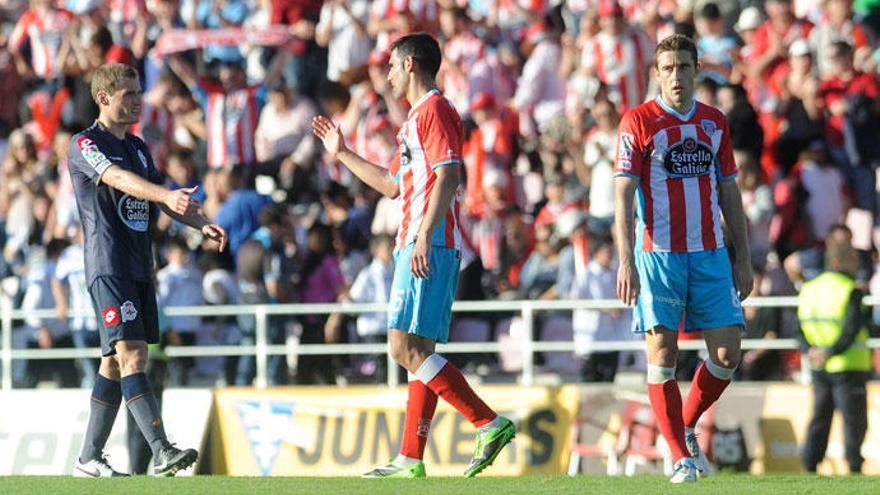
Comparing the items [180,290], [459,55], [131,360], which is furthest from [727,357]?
[459,55]

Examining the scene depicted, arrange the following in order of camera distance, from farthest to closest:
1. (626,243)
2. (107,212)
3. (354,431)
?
(354,431)
(107,212)
(626,243)

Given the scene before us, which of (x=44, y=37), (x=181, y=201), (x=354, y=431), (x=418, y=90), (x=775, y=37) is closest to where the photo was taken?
(x=181, y=201)

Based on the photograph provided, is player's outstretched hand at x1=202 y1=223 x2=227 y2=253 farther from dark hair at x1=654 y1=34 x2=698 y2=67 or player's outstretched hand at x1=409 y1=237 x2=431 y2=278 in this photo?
dark hair at x1=654 y1=34 x2=698 y2=67

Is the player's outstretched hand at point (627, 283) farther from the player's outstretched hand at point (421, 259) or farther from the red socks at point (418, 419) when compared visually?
the red socks at point (418, 419)

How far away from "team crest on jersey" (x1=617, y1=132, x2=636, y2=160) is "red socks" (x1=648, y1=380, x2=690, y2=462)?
1227 mm

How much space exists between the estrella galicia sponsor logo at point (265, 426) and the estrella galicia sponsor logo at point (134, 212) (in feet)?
19.4

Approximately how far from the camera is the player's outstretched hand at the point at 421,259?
9.65 metres

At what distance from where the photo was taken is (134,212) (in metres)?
10.4

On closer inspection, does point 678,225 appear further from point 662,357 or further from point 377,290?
point 377,290

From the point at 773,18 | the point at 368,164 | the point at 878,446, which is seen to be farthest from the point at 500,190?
the point at 368,164

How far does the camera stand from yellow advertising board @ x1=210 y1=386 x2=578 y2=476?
50.4 ft

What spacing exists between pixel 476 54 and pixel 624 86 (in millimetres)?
1806

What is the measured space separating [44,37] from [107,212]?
12.3m

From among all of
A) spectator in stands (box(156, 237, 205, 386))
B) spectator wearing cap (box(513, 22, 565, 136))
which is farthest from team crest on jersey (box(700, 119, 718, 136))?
spectator wearing cap (box(513, 22, 565, 136))
